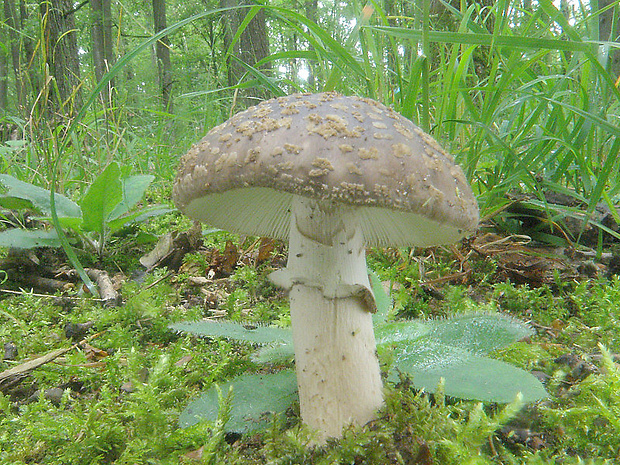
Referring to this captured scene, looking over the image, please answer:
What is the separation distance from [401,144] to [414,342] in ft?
2.82

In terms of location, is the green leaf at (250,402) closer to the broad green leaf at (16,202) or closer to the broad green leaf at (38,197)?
the broad green leaf at (38,197)

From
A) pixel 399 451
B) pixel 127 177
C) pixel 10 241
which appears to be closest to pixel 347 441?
pixel 399 451

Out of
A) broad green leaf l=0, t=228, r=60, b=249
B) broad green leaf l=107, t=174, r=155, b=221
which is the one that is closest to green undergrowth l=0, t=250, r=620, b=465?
broad green leaf l=0, t=228, r=60, b=249

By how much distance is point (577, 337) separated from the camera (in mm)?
2266

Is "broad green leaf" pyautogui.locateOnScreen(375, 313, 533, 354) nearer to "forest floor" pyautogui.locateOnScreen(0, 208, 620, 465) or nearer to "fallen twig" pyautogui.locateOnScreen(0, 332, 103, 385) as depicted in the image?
"forest floor" pyautogui.locateOnScreen(0, 208, 620, 465)

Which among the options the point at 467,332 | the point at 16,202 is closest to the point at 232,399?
the point at 467,332

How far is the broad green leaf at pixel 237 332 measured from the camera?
1.75m

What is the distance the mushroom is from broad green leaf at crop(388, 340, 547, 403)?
0.56ft

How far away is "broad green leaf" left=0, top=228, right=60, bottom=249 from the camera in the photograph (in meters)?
2.74

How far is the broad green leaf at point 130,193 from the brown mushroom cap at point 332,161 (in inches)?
66.4

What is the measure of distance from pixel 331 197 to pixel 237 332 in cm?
82

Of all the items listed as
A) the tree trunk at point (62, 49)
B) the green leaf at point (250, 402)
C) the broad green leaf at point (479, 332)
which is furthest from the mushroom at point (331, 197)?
the tree trunk at point (62, 49)

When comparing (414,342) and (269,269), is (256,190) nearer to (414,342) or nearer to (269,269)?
(414,342)

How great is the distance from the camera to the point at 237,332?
1.77m
